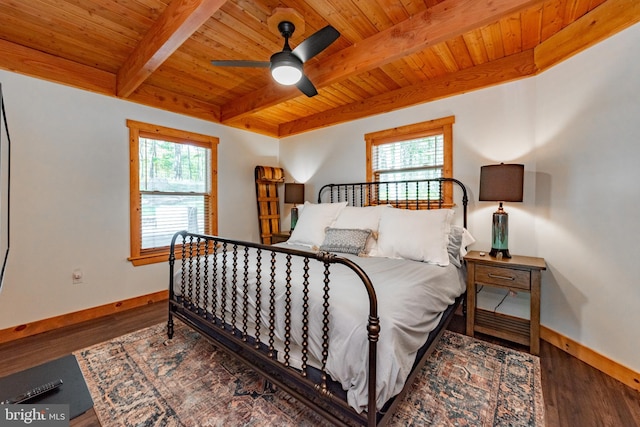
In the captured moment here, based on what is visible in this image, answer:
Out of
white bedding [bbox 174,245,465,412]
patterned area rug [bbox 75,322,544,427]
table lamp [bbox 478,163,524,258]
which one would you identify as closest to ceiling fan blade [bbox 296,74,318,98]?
white bedding [bbox 174,245,465,412]

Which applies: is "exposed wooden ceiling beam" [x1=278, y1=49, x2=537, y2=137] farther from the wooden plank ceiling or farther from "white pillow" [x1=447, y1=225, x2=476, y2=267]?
"white pillow" [x1=447, y1=225, x2=476, y2=267]

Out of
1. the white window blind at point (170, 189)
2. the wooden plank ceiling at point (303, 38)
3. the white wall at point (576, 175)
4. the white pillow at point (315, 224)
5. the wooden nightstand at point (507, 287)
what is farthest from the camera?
the white window blind at point (170, 189)

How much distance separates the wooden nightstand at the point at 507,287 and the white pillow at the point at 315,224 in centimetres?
140

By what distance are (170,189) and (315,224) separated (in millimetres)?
1966

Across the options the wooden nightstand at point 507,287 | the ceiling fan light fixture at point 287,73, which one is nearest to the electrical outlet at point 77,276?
the ceiling fan light fixture at point 287,73

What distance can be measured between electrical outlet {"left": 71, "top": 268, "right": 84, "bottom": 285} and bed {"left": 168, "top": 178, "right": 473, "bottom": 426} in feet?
3.92

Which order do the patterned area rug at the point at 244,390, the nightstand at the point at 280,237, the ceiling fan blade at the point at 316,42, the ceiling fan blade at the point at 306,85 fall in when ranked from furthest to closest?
the nightstand at the point at 280,237 < the ceiling fan blade at the point at 306,85 < the ceiling fan blade at the point at 316,42 < the patterned area rug at the point at 244,390

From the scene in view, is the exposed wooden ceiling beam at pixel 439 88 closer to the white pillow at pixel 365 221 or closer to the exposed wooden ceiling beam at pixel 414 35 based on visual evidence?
the exposed wooden ceiling beam at pixel 414 35

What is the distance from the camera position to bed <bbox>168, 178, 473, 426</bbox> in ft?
3.90

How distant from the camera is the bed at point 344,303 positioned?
3.90 feet

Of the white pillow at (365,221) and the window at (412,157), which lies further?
the window at (412,157)

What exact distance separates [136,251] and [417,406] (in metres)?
3.20

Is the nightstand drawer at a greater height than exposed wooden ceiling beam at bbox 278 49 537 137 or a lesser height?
lesser

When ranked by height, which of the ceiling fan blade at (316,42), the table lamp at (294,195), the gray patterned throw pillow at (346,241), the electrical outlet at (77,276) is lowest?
the electrical outlet at (77,276)
